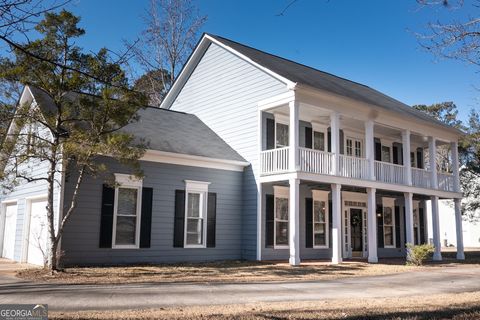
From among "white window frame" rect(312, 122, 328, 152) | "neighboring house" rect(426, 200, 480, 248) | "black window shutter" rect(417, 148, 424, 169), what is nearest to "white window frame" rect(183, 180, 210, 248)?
"white window frame" rect(312, 122, 328, 152)

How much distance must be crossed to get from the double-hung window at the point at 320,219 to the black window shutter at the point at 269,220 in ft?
8.19

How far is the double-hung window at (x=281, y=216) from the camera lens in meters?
17.1

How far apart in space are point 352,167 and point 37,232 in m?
11.4

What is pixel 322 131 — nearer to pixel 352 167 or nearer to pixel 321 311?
pixel 352 167

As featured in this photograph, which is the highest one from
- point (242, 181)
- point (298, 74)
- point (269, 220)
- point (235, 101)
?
point (298, 74)

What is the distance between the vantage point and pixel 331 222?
63.7ft

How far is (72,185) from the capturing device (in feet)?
43.0

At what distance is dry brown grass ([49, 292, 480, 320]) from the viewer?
6.59 meters

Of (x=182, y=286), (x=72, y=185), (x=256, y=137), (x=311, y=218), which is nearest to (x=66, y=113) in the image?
(x=72, y=185)

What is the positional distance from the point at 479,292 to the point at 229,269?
21.9 feet

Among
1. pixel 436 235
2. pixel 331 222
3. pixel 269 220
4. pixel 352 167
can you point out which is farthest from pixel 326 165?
pixel 436 235

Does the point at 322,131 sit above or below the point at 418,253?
above

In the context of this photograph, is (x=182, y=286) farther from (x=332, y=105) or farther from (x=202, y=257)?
(x=332, y=105)

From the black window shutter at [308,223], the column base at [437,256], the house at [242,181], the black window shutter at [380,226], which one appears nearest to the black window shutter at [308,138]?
the house at [242,181]
